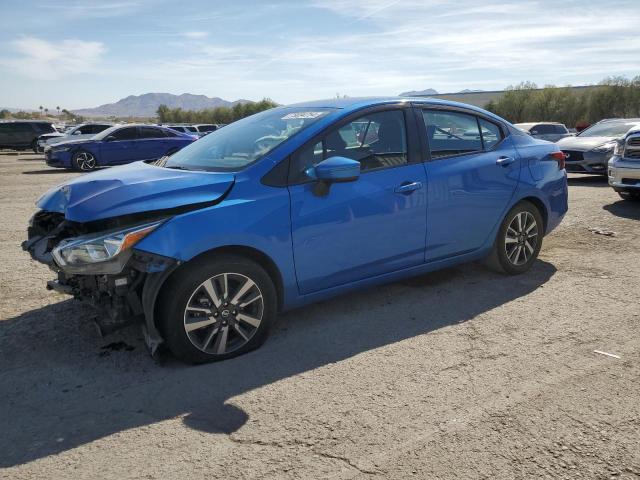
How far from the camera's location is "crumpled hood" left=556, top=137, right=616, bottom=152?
1294 centimetres

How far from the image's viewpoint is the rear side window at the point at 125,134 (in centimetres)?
1900

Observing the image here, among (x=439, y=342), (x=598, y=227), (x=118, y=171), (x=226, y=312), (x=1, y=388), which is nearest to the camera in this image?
(x=1, y=388)

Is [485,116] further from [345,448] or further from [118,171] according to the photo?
[345,448]

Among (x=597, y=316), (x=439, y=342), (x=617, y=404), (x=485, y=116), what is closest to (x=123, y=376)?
(x=439, y=342)

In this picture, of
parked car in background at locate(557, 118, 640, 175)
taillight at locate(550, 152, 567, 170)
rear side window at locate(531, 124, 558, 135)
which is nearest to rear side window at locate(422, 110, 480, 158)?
taillight at locate(550, 152, 567, 170)

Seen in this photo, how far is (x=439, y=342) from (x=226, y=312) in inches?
60.2

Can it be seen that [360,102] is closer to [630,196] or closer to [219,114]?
[630,196]

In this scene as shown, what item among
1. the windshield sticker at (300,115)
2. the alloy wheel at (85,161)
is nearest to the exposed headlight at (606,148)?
the windshield sticker at (300,115)

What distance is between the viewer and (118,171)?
4402 mm

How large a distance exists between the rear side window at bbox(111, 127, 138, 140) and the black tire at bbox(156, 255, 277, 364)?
1669 centimetres

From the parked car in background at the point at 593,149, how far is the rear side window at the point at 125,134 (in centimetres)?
1329

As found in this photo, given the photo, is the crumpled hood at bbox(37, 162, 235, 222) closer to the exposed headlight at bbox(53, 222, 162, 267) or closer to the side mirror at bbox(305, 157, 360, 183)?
the exposed headlight at bbox(53, 222, 162, 267)

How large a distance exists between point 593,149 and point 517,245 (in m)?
8.73

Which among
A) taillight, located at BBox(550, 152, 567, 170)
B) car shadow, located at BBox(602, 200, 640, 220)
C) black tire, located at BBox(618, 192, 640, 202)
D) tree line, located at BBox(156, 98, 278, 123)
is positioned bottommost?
car shadow, located at BBox(602, 200, 640, 220)
